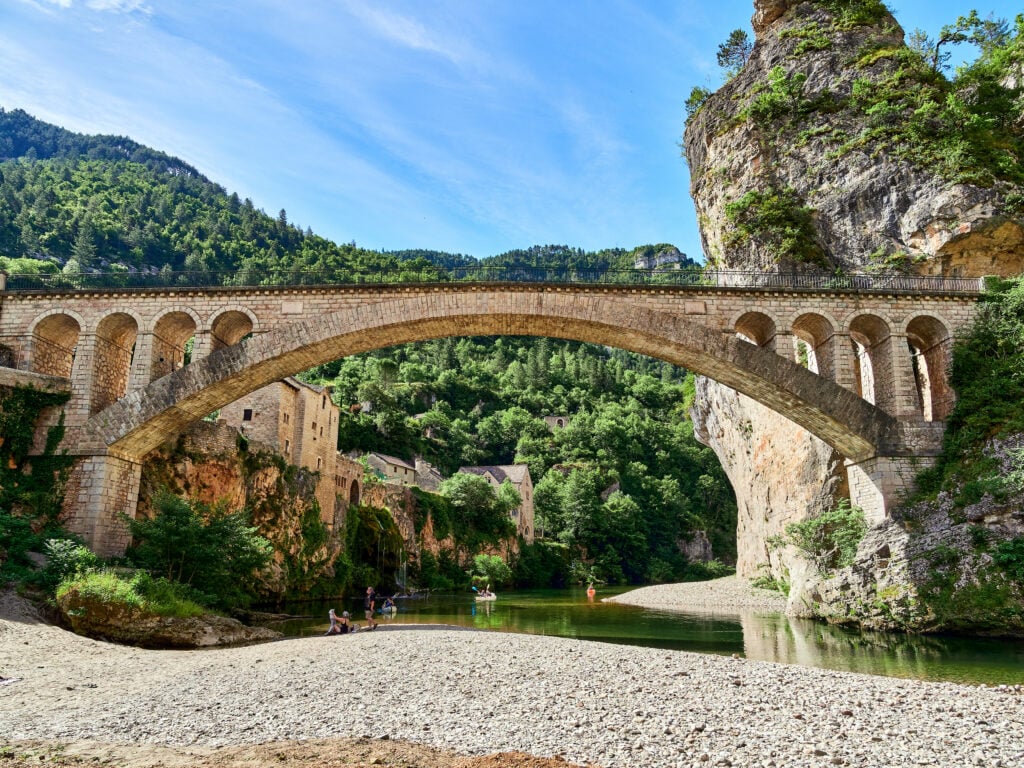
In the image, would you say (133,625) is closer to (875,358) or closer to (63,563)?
(63,563)

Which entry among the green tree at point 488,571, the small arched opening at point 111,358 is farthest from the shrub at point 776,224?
the green tree at point 488,571

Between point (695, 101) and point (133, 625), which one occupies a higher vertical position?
point (695, 101)

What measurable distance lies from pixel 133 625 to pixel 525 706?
415 inches

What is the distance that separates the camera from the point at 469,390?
98.2 metres

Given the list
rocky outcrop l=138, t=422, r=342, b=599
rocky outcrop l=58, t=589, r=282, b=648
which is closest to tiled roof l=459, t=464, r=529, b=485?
rocky outcrop l=138, t=422, r=342, b=599

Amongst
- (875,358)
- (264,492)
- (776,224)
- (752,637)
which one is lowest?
(752,637)

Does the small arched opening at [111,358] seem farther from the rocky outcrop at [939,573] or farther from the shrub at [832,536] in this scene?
the rocky outcrop at [939,573]

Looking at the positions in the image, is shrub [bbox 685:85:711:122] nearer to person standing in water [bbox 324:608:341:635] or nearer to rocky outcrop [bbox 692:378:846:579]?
rocky outcrop [bbox 692:378:846:579]

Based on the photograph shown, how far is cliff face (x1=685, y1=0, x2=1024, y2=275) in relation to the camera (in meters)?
22.4

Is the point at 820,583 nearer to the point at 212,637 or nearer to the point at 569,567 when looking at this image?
the point at 212,637

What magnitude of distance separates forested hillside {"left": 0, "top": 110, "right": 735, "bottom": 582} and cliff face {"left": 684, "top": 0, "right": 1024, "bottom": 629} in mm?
23008

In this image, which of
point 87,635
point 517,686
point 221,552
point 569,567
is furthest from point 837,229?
point 569,567

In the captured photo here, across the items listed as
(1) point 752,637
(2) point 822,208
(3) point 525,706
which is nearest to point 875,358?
(2) point 822,208

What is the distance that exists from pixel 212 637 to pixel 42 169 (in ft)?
459
